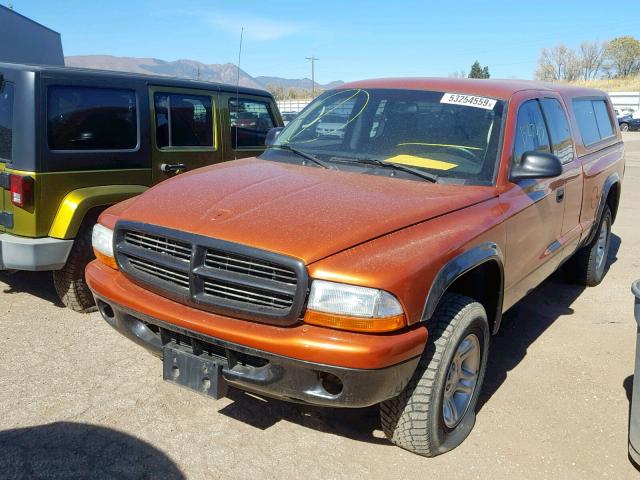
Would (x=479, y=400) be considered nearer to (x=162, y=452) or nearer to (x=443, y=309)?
(x=443, y=309)

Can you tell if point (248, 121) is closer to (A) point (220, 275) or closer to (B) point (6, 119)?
(B) point (6, 119)

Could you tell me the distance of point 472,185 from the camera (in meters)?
3.34

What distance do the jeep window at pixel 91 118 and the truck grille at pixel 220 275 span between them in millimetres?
1858

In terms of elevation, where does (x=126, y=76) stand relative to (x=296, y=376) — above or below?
above

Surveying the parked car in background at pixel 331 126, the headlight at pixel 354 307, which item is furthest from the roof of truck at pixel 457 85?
the headlight at pixel 354 307

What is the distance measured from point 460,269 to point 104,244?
1.88 meters

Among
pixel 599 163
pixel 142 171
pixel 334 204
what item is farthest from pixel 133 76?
pixel 599 163

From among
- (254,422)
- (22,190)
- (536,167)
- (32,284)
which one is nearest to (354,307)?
(254,422)

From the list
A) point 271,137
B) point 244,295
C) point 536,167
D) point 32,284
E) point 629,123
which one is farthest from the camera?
point 629,123

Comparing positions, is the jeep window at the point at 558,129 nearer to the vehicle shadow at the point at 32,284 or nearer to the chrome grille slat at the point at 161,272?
the chrome grille slat at the point at 161,272

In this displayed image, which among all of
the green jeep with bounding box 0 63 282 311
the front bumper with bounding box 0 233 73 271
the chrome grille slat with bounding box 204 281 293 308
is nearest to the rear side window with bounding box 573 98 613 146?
the green jeep with bounding box 0 63 282 311

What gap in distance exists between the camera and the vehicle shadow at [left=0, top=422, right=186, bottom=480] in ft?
9.02

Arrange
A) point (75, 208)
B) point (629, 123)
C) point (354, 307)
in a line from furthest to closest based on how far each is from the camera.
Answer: point (629, 123) < point (75, 208) < point (354, 307)

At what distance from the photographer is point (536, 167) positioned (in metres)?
3.39
